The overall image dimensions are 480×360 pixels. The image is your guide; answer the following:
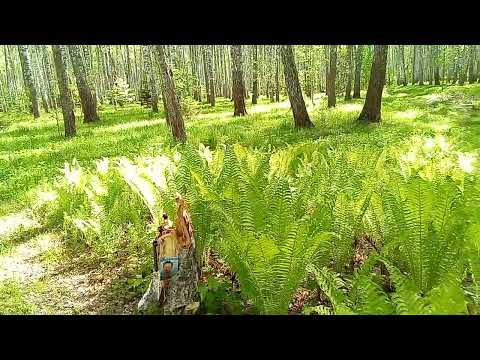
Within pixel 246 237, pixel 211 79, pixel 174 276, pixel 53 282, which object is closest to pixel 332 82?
pixel 211 79

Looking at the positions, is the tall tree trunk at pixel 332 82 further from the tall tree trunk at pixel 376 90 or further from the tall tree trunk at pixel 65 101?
the tall tree trunk at pixel 65 101

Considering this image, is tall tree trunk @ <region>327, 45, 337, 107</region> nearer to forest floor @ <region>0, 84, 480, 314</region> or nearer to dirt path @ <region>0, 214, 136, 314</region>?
forest floor @ <region>0, 84, 480, 314</region>

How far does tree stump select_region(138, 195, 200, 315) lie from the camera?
7.04 feet

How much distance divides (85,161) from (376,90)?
15.6 ft

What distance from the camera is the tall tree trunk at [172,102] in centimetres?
574

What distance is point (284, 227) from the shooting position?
2.21 meters

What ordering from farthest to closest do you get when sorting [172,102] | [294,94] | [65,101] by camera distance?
[294,94] < [65,101] < [172,102]

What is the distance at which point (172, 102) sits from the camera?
5859 mm

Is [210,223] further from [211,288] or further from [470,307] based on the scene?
[470,307]

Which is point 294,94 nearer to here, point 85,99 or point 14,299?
point 85,99

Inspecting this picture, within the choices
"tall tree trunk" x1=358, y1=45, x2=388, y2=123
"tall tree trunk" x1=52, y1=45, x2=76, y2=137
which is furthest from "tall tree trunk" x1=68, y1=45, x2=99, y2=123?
"tall tree trunk" x1=358, y1=45, x2=388, y2=123

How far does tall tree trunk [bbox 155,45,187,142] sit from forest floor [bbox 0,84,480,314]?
0.66ft

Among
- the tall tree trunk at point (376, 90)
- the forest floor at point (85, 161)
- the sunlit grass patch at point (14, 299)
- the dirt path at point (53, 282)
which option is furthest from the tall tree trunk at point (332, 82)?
the sunlit grass patch at point (14, 299)
